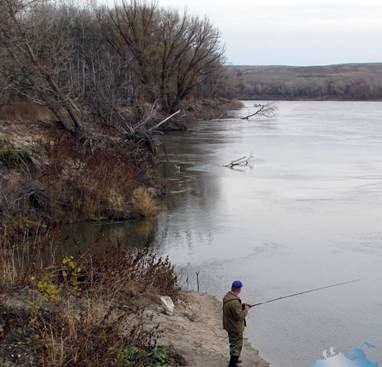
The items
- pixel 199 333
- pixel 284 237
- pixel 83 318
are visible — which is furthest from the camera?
pixel 284 237

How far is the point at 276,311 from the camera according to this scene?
1123cm

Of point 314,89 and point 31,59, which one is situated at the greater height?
point 31,59

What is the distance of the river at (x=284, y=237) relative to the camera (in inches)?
414

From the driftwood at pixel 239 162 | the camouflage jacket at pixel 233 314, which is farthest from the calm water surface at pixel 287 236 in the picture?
the camouflage jacket at pixel 233 314

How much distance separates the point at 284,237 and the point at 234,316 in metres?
8.70

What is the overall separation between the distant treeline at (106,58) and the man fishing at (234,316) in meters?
14.5

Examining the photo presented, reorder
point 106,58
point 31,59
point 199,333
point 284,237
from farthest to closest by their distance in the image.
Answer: point 106,58 < point 31,59 < point 284,237 < point 199,333

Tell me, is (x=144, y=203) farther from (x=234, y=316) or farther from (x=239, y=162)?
(x=239, y=162)

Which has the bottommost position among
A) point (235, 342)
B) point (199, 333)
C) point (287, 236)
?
point (287, 236)

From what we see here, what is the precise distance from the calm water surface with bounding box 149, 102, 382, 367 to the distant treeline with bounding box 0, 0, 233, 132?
4354mm

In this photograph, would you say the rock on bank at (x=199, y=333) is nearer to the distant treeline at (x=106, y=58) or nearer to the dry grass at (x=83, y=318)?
the dry grass at (x=83, y=318)

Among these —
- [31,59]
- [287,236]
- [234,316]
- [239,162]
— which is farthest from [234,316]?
[239,162]

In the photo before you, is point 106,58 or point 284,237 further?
point 106,58

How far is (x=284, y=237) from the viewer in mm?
16141
